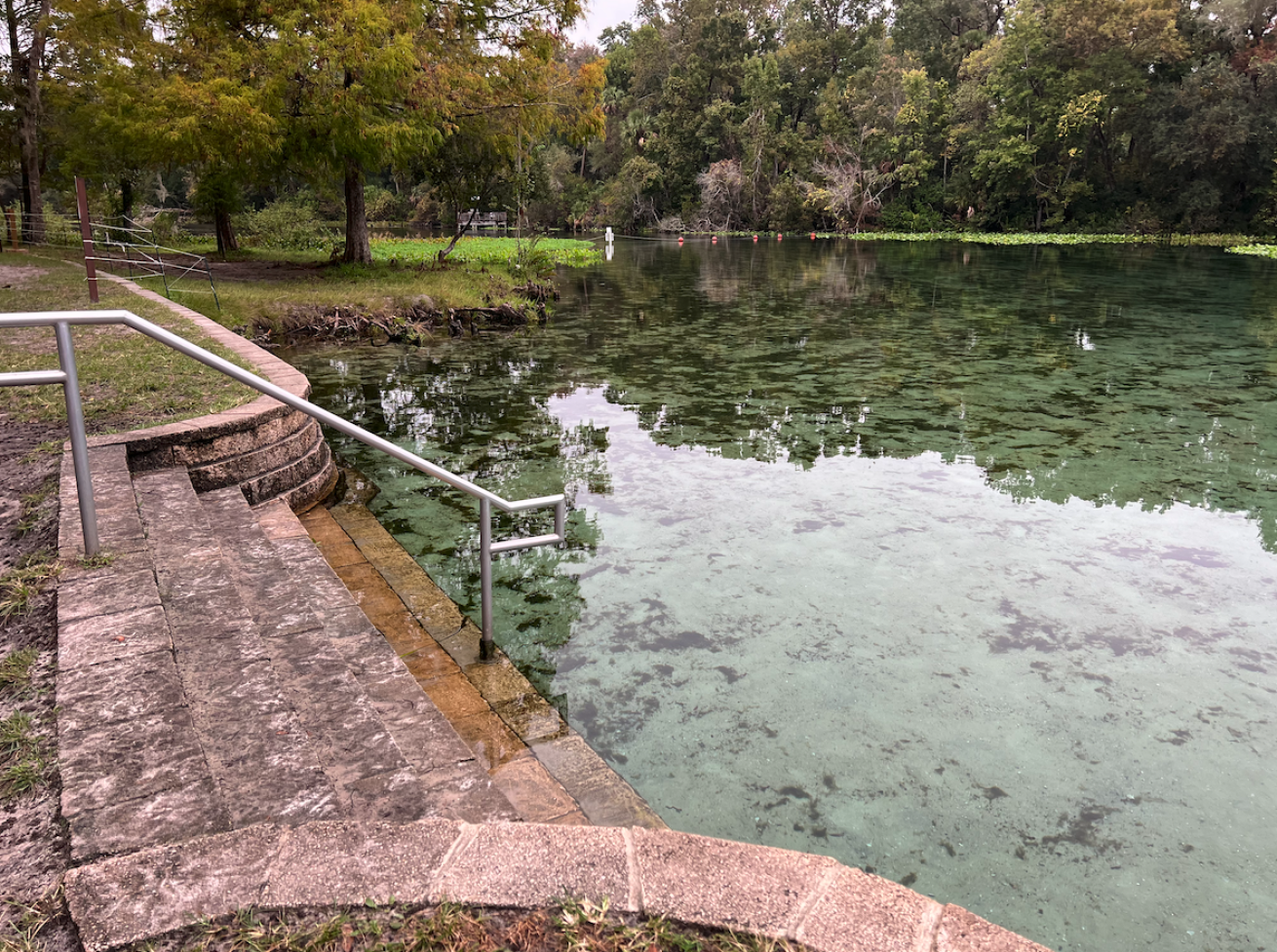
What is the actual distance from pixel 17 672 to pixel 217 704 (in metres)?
0.59

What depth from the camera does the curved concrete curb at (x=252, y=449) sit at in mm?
4633

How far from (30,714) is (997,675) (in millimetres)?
3797

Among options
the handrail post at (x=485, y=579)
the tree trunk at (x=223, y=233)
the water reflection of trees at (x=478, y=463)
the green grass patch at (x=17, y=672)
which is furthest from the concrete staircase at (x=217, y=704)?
the tree trunk at (x=223, y=233)

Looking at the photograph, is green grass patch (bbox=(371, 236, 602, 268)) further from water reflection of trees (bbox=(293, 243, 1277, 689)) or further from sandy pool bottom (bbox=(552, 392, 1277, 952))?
sandy pool bottom (bbox=(552, 392, 1277, 952))

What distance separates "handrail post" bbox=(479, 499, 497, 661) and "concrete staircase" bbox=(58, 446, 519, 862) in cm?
50

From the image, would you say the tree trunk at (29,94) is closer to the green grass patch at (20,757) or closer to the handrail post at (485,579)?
the handrail post at (485,579)

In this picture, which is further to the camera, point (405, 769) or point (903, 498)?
point (903, 498)

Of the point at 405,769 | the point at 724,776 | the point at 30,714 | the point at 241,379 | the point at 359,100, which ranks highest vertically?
the point at 359,100

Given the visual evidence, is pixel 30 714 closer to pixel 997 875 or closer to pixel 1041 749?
pixel 997 875

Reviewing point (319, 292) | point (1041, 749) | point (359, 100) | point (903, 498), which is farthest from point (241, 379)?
point (359, 100)

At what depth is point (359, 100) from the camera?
1524 cm

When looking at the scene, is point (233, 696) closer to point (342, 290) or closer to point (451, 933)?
point (451, 933)

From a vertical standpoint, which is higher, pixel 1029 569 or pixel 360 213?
Answer: pixel 360 213

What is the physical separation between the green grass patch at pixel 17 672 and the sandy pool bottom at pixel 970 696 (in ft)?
6.56
